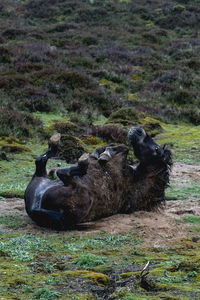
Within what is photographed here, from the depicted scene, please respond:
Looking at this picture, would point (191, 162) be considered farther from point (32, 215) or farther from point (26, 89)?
point (26, 89)

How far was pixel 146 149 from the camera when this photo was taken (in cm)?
710

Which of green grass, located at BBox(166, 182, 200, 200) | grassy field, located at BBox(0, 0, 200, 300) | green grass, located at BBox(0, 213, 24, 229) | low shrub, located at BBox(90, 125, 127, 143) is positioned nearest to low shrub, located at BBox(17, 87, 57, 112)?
grassy field, located at BBox(0, 0, 200, 300)

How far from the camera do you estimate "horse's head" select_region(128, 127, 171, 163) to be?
23.1ft

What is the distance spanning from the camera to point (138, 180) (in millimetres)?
6980

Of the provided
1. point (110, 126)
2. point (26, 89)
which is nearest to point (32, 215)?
point (110, 126)

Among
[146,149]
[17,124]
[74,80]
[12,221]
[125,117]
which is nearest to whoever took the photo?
[12,221]

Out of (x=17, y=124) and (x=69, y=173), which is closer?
(x=69, y=173)

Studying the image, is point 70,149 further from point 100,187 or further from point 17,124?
point 100,187

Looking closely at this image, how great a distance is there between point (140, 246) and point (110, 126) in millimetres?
8718

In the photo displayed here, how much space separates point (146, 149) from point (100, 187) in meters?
1.15

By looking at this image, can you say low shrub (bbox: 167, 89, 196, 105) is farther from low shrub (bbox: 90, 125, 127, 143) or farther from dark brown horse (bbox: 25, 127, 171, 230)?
dark brown horse (bbox: 25, 127, 171, 230)

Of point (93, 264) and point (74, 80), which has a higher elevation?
point (93, 264)

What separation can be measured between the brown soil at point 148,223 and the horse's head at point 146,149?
2.63ft

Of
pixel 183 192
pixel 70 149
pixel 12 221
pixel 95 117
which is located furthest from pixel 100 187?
pixel 95 117
